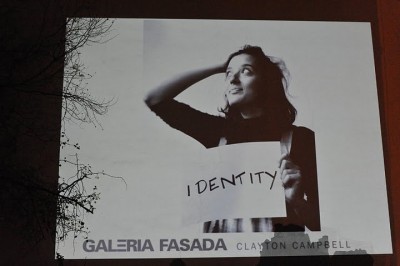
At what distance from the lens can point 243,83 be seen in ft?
27.3

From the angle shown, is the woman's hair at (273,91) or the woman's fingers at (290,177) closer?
the woman's fingers at (290,177)

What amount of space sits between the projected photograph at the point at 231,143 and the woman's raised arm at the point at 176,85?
2 centimetres

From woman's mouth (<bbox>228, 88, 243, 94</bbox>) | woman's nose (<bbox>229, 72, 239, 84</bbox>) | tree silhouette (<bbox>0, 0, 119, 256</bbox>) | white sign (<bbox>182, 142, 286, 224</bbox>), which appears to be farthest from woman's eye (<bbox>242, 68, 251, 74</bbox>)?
tree silhouette (<bbox>0, 0, 119, 256</bbox>)

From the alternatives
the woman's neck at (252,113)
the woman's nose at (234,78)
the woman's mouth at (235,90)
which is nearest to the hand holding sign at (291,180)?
the woman's neck at (252,113)

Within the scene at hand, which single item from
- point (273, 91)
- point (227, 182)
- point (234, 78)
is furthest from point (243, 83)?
point (227, 182)

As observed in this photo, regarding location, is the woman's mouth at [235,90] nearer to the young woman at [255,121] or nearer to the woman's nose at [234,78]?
the young woman at [255,121]

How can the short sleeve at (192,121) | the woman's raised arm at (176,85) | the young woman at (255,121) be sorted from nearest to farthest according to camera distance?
1. the young woman at (255,121)
2. the short sleeve at (192,121)
3. the woman's raised arm at (176,85)

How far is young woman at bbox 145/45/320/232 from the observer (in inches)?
308

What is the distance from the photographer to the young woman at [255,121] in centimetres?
781

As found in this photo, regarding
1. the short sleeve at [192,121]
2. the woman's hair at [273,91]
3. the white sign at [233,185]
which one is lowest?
the white sign at [233,185]

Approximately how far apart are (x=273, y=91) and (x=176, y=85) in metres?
1.30

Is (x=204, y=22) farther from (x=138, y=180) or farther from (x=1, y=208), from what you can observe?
(x=1, y=208)

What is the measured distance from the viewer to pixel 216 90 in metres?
8.26

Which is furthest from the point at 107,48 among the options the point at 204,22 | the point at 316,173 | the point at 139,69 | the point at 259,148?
the point at 316,173
